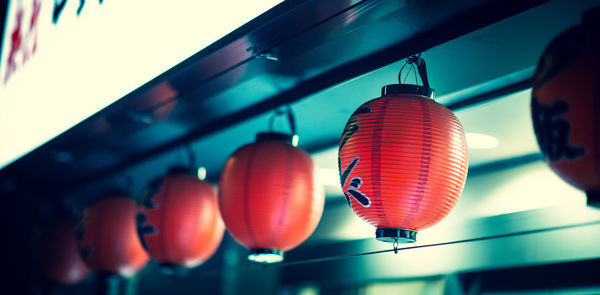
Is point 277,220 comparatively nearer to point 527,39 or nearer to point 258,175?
point 258,175

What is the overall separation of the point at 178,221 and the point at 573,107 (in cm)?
211

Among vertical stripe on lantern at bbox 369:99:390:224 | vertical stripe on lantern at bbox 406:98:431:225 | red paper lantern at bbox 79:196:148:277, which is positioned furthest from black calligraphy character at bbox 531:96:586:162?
red paper lantern at bbox 79:196:148:277

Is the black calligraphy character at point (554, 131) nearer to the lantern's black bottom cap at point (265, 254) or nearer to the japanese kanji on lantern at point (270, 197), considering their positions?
the japanese kanji on lantern at point (270, 197)

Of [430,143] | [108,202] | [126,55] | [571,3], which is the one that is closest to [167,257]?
[108,202]

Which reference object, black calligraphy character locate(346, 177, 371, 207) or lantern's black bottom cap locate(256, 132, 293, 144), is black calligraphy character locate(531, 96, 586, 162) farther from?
lantern's black bottom cap locate(256, 132, 293, 144)

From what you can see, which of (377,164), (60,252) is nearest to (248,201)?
(377,164)

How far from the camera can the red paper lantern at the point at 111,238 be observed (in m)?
3.59

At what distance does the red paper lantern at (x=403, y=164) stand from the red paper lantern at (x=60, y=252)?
3126 mm

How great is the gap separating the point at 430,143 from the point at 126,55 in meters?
1.59

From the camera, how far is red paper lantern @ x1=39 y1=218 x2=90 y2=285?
443 centimetres

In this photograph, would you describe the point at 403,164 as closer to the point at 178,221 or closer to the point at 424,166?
the point at 424,166

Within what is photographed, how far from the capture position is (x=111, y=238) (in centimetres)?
359

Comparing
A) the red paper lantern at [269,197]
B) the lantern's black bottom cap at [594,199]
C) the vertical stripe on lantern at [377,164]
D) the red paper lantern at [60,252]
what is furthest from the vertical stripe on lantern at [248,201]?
the red paper lantern at [60,252]

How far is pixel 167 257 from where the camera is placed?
309 cm
